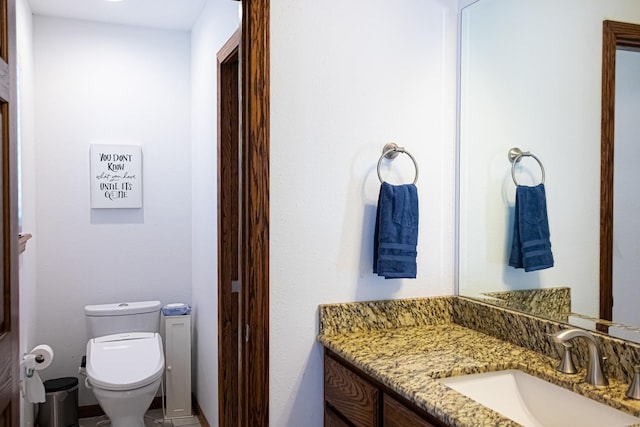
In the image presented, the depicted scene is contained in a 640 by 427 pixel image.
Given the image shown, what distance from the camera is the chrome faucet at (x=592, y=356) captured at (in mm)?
1295

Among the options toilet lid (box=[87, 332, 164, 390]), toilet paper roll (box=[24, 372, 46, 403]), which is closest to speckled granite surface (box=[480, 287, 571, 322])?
toilet paper roll (box=[24, 372, 46, 403])

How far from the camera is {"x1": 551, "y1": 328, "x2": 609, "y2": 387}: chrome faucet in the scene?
1.29 meters

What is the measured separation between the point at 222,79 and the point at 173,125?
3.54ft

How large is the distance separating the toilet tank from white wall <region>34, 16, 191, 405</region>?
0.20 meters

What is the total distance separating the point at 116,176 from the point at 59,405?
4.70ft

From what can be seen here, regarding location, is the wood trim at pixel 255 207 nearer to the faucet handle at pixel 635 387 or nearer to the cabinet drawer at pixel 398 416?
the cabinet drawer at pixel 398 416

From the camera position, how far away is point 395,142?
1.88 m

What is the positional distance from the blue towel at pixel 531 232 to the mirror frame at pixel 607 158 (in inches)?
8.9

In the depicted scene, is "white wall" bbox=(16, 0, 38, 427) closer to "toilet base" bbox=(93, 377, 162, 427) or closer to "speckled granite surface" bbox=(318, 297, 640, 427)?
"toilet base" bbox=(93, 377, 162, 427)

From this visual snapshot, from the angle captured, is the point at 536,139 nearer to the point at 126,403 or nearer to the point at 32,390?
the point at 32,390

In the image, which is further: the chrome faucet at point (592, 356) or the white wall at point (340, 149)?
the white wall at point (340, 149)

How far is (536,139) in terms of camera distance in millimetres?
1729

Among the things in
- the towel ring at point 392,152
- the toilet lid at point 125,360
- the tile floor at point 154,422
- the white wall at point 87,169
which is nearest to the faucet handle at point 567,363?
the towel ring at point 392,152

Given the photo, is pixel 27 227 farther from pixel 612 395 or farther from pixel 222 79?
pixel 612 395
